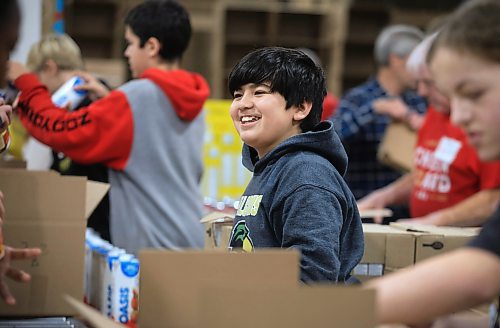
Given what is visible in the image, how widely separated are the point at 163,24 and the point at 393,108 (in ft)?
5.26

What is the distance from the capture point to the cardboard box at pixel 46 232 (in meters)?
2.31

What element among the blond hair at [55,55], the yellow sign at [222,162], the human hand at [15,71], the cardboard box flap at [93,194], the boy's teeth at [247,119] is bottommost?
the yellow sign at [222,162]

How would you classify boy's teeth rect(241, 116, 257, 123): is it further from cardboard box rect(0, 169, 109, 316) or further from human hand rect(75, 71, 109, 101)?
human hand rect(75, 71, 109, 101)

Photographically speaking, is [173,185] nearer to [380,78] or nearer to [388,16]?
[380,78]

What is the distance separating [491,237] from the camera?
1.15 m

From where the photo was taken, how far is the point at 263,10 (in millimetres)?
9844

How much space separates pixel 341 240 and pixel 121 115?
127 centimetres

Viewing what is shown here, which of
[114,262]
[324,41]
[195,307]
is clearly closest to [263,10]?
[324,41]

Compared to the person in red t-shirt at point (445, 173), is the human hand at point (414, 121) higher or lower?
higher

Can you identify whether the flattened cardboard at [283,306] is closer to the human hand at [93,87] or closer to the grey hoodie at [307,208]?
the grey hoodie at [307,208]

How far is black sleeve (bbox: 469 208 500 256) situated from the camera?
1132 millimetres

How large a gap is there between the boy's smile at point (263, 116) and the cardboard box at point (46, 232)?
20.4 inches

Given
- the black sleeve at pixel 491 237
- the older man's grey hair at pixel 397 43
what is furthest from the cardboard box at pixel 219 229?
the older man's grey hair at pixel 397 43

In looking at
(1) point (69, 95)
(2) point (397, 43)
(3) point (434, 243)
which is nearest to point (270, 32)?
(2) point (397, 43)
